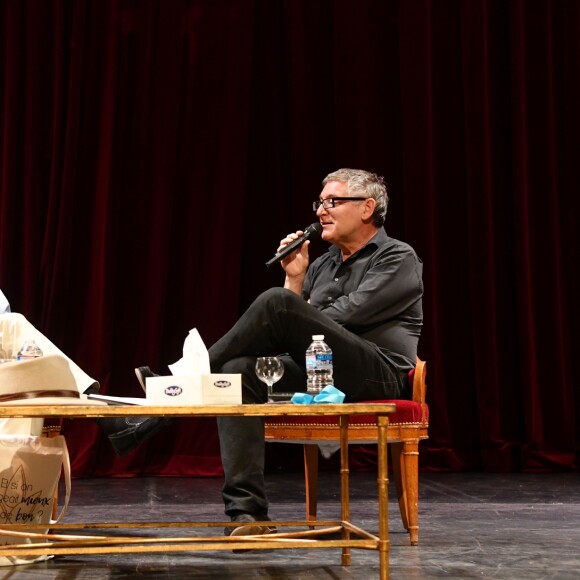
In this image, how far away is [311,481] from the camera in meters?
2.72

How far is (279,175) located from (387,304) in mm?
2001

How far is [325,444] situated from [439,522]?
45cm

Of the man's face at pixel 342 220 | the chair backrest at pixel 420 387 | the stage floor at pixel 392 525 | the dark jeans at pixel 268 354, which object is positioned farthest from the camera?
the man's face at pixel 342 220

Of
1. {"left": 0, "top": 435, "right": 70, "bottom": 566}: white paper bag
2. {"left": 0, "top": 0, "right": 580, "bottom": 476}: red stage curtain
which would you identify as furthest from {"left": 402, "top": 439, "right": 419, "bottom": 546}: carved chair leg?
{"left": 0, "top": 0, "right": 580, "bottom": 476}: red stage curtain

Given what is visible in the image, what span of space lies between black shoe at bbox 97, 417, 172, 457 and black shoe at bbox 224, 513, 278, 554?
28 centimetres

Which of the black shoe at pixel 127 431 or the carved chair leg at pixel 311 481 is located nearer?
the black shoe at pixel 127 431

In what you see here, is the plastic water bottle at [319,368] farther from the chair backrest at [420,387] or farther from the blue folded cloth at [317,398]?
the chair backrest at [420,387]

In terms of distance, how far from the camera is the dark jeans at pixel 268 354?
2.21m

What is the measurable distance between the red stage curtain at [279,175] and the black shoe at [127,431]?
200cm

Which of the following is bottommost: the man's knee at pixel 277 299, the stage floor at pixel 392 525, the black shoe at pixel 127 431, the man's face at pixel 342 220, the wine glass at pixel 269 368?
the stage floor at pixel 392 525

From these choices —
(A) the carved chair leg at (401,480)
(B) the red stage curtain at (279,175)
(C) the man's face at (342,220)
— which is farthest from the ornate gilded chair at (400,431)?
(B) the red stage curtain at (279,175)

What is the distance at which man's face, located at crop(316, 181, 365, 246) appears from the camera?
290 cm

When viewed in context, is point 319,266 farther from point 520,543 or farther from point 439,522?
point 520,543

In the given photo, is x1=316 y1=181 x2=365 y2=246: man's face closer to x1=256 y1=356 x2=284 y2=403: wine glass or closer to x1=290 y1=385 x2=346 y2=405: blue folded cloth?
x1=256 y1=356 x2=284 y2=403: wine glass
